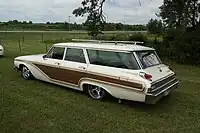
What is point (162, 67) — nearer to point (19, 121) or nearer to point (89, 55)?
point (89, 55)

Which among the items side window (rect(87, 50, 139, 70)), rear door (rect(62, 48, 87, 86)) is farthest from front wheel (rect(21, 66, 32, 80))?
side window (rect(87, 50, 139, 70))

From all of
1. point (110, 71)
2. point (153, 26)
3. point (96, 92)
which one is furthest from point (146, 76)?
point (153, 26)

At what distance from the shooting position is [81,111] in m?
5.73

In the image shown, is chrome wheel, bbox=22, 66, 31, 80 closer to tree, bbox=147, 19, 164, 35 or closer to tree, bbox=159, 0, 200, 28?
tree, bbox=159, 0, 200, 28

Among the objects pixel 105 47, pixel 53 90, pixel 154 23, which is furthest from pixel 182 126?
pixel 154 23

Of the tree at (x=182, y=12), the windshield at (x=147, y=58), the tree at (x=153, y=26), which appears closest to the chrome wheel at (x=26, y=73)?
the windshield at (x=147, y=58)

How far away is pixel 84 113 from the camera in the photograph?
18.4 ft

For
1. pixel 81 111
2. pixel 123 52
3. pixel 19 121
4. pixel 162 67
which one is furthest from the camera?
pixel 162 67

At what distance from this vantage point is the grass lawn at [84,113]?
15.9 feet

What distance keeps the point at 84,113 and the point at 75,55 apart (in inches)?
79.7

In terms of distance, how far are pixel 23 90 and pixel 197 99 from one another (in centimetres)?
487

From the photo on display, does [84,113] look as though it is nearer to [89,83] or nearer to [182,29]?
[89,83]

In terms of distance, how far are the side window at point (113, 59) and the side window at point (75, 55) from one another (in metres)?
0.25

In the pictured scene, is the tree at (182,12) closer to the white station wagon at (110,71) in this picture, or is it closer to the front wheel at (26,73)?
the white station wagon at (110,71)
